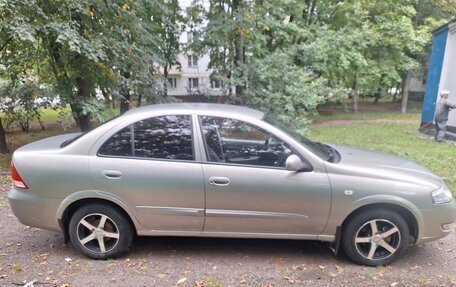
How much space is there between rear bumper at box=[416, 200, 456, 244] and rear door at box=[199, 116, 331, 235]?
98cm

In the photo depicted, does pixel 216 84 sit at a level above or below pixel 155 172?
above

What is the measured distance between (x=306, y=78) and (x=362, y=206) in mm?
6937

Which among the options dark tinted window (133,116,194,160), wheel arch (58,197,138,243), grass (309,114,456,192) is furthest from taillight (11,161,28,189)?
grass (309,114,456,192)

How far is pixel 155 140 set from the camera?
357 centimetres

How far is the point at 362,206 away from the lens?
3.44 meters

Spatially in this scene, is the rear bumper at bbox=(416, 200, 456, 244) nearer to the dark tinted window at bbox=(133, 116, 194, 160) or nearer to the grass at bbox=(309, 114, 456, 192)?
the dark tinted window at bbox=(133, 116, 194, 160)

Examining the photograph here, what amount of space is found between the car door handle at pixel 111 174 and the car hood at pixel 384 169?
6.74 feet

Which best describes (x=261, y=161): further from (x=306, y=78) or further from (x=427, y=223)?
(x=306, y=78)

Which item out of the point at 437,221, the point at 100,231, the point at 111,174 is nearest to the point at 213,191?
the point at 111,174

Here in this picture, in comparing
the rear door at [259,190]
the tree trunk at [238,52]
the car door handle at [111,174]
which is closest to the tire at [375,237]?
the rear door at [259,190]

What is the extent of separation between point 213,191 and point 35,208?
1.82 metres

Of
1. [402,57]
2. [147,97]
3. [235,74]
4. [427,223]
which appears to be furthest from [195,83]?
[402,57]

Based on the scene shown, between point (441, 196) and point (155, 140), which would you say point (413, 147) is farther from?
point (155, 140)

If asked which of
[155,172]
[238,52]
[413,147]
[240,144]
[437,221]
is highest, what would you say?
[238,52]
